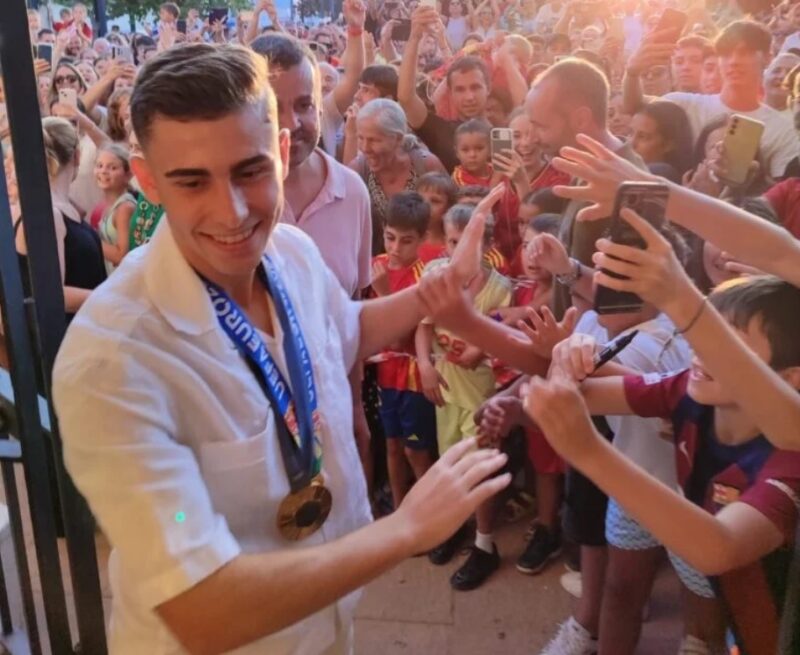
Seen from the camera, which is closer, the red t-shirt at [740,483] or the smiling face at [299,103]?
the red t-shirt at [740,483]

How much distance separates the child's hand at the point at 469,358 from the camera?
2895 millimetres

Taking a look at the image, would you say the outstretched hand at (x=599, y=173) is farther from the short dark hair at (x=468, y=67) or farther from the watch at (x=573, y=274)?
the short dark hair at (x=468, y=67)

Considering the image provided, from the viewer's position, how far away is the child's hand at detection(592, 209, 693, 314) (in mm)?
1209

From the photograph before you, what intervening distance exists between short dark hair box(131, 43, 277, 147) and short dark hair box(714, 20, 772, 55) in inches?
101

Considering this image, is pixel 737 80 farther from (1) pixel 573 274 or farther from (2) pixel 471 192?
(1) pixel 573 274

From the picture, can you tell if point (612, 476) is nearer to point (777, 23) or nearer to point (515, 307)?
point (515, 307)

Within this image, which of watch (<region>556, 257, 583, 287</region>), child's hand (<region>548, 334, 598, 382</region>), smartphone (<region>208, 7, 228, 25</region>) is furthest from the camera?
smartphone (<region>208, 7, 228, 25</region>)

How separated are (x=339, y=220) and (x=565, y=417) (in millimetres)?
1474

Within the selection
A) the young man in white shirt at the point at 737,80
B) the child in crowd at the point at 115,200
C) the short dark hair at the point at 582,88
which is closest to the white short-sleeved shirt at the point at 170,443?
the short dark hair at the point at 582,88

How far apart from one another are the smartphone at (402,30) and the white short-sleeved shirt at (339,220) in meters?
1.98

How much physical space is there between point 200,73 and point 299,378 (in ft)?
1.64

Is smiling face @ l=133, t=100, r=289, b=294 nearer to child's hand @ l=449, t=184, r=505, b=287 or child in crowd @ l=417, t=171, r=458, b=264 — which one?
child's hand @ l=449, t=184, r=505, b=287

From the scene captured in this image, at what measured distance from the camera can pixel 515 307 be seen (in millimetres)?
2893

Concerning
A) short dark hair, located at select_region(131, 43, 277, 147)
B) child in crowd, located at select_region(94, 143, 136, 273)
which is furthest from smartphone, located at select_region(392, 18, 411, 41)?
short dark hair, located at select_region(131, 43, 277, 147)
